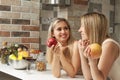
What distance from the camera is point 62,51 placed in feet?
6.11

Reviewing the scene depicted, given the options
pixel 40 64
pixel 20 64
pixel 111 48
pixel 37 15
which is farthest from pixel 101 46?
pixel 37 15

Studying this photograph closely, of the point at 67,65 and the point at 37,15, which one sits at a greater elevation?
the point at 37,15

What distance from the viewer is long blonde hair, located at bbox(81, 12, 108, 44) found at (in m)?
1.48

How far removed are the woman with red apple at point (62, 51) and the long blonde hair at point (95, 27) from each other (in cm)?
31

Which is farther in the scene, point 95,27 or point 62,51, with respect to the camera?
point 62,51

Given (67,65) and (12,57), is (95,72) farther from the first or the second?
(12,57)

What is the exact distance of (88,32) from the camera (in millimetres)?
1489

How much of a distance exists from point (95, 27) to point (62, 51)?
1.51 ft

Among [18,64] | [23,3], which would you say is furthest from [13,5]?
[18,64]

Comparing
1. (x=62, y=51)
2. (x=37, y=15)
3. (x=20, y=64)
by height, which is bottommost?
(x=20, y=64)

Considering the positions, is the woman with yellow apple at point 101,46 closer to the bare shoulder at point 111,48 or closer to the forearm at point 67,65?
the bare shoulder at point 111,48

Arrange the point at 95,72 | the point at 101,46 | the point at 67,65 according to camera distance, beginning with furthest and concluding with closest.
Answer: the point at 67,65
the point at 101,46
the point at 95,72

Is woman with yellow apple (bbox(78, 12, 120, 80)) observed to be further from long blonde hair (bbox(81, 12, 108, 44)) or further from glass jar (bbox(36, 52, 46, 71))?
glass jar (bbox(36, 52, 46, 71))

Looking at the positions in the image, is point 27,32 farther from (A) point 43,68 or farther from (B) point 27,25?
(A) point 43,68
